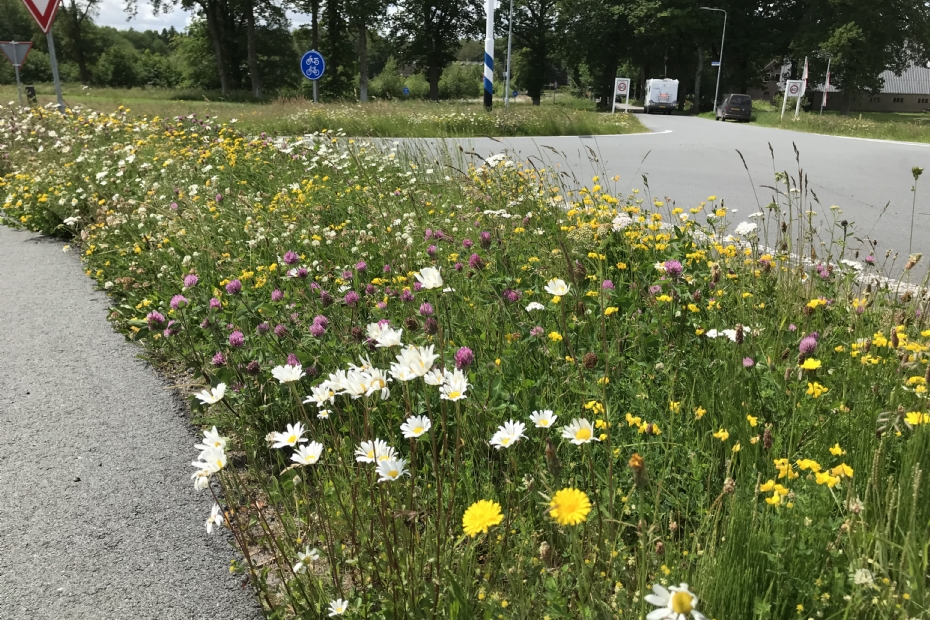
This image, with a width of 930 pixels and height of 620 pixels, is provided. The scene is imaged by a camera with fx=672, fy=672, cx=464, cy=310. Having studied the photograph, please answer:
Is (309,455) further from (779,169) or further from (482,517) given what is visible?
(779,169)

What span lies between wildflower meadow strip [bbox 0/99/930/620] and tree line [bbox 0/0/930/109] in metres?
42.5

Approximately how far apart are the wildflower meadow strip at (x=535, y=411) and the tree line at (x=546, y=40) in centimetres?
4251

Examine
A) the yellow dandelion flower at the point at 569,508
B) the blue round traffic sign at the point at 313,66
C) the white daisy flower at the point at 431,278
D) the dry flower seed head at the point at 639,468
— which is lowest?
the yellow dandelion flower at the point at 569,508

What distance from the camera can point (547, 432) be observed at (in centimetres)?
236

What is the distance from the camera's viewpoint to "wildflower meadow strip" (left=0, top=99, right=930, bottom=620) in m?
1.54

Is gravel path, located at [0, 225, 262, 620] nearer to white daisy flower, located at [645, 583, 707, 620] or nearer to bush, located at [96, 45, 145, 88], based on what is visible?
white daisy flower, located at [645, 583, 707, 620]

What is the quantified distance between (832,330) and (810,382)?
2.63ft

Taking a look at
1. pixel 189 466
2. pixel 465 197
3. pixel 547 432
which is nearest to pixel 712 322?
pixel 547 432

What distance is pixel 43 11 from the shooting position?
970 cm

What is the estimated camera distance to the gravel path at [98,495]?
79.7 inches

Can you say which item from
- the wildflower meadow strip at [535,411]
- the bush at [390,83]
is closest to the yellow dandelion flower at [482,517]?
the wildflower meadow strip at [535,411]

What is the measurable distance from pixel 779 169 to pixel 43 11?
37.7ft

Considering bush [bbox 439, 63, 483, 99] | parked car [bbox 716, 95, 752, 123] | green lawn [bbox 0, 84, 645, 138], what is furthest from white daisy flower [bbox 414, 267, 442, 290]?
bush [bbox 439, 63, 483, 99]

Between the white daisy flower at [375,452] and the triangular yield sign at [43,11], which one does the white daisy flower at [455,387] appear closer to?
the white daisy flower at [375,452]
